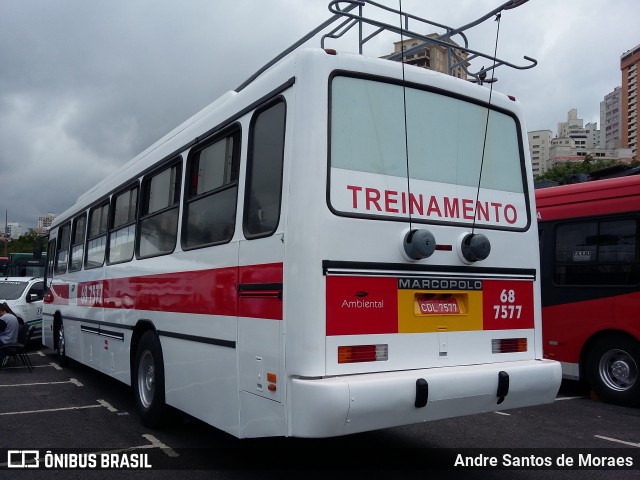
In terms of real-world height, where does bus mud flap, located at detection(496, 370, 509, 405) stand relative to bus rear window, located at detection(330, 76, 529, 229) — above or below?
below

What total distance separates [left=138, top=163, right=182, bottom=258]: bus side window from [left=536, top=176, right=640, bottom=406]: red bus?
5996mm

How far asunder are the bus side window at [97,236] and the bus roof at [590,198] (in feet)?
21.8

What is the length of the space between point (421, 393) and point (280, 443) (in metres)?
2.49

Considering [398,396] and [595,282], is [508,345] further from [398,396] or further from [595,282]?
[595,282]

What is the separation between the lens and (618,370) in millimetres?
8656

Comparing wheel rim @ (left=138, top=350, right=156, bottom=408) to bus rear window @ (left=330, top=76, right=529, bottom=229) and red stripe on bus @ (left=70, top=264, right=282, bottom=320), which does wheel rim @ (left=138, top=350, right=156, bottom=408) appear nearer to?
red stripe on bus @ (left=70, top=264, right=282, bottom=320)

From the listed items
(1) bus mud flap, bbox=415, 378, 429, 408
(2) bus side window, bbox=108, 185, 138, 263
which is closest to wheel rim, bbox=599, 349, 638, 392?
(1) bus mud flap, bbox=415, 378, 429, 408

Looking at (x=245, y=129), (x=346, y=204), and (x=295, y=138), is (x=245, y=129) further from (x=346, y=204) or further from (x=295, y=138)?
(x=346, y=204)

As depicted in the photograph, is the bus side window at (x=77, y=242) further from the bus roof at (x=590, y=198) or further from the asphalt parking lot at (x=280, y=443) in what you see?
the bus roof at (x=590, y=198)

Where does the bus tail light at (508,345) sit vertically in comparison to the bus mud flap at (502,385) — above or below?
above

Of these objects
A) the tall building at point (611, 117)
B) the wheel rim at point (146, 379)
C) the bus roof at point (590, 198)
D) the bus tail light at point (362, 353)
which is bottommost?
the wheel rim at point (146, 379)

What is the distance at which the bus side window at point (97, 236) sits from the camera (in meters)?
9.08

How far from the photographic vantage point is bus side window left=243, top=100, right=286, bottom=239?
4.59 meters

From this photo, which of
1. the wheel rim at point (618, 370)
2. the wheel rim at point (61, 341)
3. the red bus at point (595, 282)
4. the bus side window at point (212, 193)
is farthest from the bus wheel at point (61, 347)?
the wheel rim at point (618, 370)
